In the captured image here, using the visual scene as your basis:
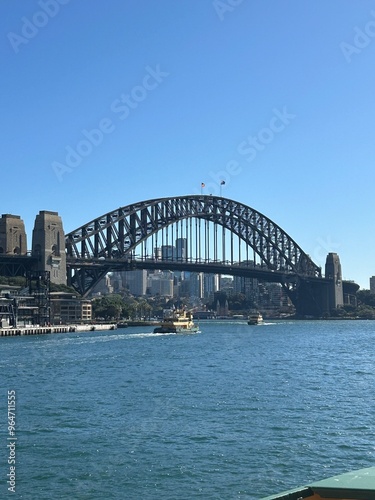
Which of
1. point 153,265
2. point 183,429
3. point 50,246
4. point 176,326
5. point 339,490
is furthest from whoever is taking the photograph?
point 153,265

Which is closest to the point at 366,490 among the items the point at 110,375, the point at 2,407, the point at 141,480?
the point at 141,480

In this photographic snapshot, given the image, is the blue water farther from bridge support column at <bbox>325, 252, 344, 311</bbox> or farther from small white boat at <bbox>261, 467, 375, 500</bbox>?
bridge support column at <bbox>325, 252, 344, 311</bbox>

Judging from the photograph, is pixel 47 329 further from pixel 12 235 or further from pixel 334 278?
pixel 334 278

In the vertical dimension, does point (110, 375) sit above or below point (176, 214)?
below

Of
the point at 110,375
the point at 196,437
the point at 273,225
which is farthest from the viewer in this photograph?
the point at 273,225

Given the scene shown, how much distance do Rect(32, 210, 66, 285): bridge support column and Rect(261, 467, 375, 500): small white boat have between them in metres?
99.7

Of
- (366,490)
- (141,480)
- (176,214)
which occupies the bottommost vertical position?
(141,480)

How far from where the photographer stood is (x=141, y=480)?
15742 millimetres

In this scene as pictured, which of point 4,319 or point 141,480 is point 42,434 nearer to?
point 141,480

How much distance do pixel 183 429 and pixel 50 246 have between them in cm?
8927

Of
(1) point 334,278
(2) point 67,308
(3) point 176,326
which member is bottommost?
(3) point 176,326

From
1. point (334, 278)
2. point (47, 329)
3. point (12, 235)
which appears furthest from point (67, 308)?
point (334, 278)

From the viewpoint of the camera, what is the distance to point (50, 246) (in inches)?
4247

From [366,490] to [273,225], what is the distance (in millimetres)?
151916
